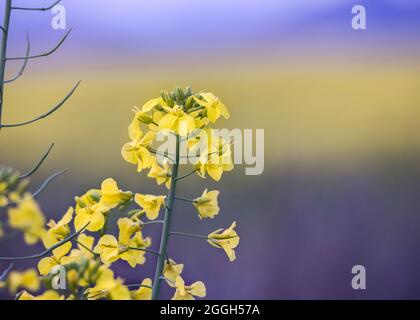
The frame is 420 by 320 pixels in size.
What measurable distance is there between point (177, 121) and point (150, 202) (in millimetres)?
80

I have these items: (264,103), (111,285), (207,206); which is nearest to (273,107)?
(264,103)

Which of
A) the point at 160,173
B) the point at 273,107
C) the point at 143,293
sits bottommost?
the point at 143,293

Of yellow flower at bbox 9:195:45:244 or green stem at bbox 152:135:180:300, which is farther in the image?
green stem at bbox 152:135:180:300

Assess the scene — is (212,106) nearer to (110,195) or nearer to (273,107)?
(110,195)

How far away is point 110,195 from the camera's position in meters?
0.63

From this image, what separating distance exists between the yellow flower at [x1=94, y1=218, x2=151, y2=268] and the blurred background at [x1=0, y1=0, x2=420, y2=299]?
136cm

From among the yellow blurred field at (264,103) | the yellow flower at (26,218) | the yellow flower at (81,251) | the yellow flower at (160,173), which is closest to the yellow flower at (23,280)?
the yellow flower at (26,218)

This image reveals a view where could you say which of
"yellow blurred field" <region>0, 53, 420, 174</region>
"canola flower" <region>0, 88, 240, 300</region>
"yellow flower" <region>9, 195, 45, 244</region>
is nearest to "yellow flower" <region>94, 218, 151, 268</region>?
"canola flower" <region>0, 88, 240, 300</region>

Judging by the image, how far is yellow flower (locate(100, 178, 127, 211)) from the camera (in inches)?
24.8

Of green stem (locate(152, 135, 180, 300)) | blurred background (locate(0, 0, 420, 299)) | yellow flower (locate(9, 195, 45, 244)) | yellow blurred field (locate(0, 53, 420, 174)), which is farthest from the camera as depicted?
yellow blurred field (locate(0, 53, 420, 174))

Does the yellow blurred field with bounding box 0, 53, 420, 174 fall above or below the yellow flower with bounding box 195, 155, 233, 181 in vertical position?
above

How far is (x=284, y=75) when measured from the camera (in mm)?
2266

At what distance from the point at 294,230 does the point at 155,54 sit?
0.71m

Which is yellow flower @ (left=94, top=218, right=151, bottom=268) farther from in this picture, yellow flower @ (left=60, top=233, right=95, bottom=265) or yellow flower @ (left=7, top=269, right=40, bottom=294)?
yellow flower @ (left=7, top=269, right=40, bottom=294)
